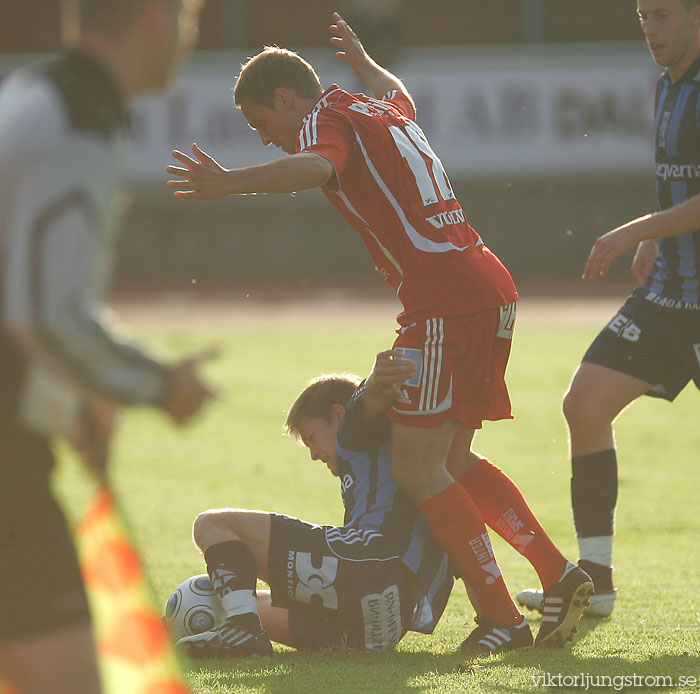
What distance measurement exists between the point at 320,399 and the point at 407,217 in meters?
0.75

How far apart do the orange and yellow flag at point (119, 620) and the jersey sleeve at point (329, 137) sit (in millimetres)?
1210

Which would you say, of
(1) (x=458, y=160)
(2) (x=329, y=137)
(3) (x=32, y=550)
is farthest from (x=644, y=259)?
(1) (x=458, y=160)

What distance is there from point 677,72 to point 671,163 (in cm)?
35

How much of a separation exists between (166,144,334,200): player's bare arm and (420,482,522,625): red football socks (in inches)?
46.5

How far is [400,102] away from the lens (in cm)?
452

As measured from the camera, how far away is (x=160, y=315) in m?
17.9

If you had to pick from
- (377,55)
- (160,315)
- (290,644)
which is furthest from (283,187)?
(377,55)

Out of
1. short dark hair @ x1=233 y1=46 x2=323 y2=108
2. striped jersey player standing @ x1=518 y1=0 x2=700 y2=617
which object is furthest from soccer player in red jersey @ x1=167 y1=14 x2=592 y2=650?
striped jersey player standing @ x1=518 y1=0 x2=700 y2=617

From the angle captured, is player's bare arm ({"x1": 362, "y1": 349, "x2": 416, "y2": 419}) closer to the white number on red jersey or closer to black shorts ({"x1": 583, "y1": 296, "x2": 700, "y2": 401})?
the white number on red jersey

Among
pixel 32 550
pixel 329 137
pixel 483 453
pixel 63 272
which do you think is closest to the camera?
pixel 63 272

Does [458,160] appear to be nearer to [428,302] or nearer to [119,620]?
[428,302]

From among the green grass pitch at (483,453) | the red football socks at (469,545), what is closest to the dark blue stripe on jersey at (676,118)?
the red football socks at (469,545)

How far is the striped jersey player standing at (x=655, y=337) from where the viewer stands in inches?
184

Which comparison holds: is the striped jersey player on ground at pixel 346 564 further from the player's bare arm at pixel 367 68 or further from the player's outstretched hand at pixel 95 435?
the player's outstretched hand at pixel 95 435
